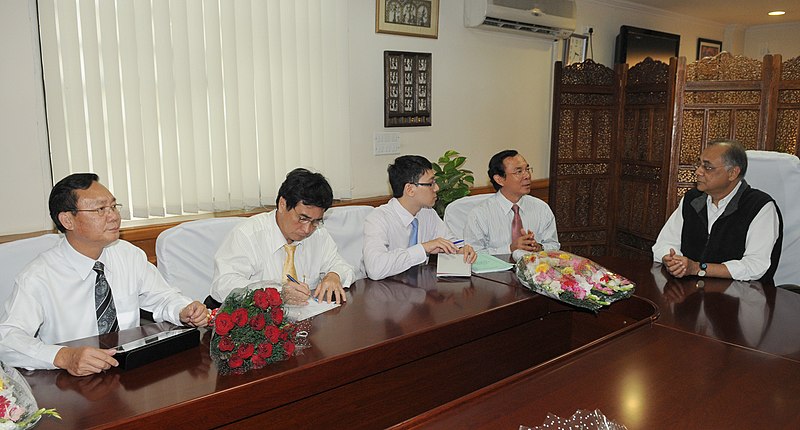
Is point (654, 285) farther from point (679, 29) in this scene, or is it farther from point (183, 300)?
point (679, 29)

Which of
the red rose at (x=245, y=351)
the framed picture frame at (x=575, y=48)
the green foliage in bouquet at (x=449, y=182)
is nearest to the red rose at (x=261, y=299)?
the red rose at (x=245, y=351)

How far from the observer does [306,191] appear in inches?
85.0

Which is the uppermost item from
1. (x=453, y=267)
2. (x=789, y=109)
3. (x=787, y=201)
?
(x=789, y=109)

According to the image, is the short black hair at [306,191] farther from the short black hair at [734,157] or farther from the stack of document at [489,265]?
the short black hair at [734,157]

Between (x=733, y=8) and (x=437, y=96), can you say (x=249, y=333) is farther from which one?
(x=733, y=8)

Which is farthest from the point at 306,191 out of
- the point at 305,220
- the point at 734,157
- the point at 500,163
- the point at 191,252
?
the point at 734,157

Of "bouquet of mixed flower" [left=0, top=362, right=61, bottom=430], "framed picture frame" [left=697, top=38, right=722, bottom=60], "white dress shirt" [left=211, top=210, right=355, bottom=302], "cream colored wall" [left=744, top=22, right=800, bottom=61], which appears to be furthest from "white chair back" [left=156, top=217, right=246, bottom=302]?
"cream colored wall" [left=744, top=22, right=800, bottom=61]

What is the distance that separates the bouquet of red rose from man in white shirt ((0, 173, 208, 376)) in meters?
0.32

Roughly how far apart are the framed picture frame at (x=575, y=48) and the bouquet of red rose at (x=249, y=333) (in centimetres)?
429

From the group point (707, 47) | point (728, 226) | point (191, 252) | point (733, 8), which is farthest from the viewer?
point (707, 47)

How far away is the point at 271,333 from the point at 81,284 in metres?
A: 0.71

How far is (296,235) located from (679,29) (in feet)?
18.7

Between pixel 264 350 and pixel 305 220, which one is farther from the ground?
pixel 305 220

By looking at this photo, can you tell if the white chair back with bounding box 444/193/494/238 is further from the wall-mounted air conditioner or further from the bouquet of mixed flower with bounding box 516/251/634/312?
the wall-mounted air conditioner
